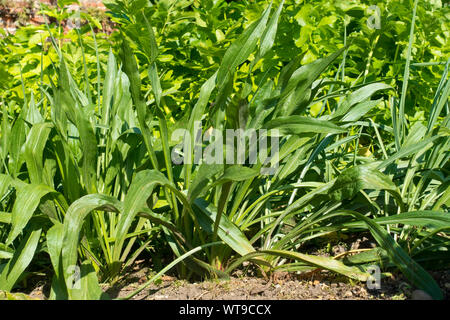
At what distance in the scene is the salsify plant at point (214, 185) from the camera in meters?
1.51

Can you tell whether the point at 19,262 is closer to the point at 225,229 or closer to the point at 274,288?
the point at 225,229

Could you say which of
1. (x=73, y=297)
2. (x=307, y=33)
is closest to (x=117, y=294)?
(x=73, y=297)

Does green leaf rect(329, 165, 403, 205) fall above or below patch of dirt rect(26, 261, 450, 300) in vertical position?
above

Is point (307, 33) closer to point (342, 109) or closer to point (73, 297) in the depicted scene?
point (342, 109)

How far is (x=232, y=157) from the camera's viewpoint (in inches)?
60.7

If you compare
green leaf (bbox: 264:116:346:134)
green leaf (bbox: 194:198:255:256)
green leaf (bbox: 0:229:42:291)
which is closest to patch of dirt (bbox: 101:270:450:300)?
green leaf (bbox: 194:198:255:256)

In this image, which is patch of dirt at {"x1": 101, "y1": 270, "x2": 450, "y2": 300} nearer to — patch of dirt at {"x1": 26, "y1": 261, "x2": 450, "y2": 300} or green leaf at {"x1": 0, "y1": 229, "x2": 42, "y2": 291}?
patch of dirt at {"x1": 26, "y1": 261, "x2": 450, "y2": 300}

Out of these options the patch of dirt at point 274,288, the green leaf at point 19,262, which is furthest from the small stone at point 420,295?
the green leaf at point 19,262

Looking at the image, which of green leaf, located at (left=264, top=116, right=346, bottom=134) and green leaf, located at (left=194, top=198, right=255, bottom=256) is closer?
green leaf, located at (left=264, top=116, right=346, bottom=134)

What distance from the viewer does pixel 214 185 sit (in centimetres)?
154

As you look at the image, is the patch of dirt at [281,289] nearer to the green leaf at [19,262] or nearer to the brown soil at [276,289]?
the brown soil at [276,289]

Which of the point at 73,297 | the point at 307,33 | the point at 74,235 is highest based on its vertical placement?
the point at 307,33

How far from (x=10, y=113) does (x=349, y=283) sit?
1.71 metres

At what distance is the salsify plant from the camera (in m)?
1.51
